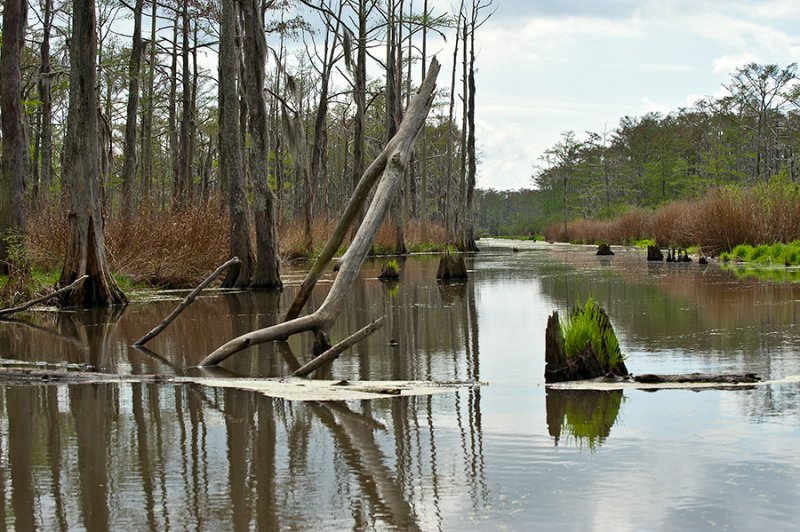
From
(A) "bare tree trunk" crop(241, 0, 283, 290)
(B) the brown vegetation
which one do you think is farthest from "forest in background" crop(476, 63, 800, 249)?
(A) "bare tree trunk" crop(241, 0, 283, 290)

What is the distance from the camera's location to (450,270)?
18.4 meters

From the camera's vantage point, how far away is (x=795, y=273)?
16.5 m

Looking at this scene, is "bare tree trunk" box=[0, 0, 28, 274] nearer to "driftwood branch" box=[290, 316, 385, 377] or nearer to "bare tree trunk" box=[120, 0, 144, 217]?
"bare tree trunk" box=[120, 0, 144, 217]

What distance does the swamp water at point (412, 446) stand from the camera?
3389 millimetres

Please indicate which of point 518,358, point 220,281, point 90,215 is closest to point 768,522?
point 518,358

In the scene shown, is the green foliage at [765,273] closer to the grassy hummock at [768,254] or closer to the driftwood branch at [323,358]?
the grassy hummock at [768,254]

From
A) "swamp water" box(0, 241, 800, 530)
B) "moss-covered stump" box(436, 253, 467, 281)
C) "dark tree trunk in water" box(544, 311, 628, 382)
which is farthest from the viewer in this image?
"moss-covered stump" box(436, 253, 467, 281)

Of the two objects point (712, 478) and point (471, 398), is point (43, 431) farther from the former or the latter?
point (712, 478)

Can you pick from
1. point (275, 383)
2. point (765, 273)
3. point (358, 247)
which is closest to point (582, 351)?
point (275, 383)

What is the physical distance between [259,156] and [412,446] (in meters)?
11.9

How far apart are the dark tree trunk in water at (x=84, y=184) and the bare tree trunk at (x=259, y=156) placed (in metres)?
3.65

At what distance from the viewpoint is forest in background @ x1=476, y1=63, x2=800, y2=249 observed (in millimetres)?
24141

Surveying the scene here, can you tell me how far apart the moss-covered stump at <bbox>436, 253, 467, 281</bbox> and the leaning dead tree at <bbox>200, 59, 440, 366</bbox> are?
872cm

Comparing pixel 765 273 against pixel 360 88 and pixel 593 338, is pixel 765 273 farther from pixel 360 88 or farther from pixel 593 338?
pixel 360 88
